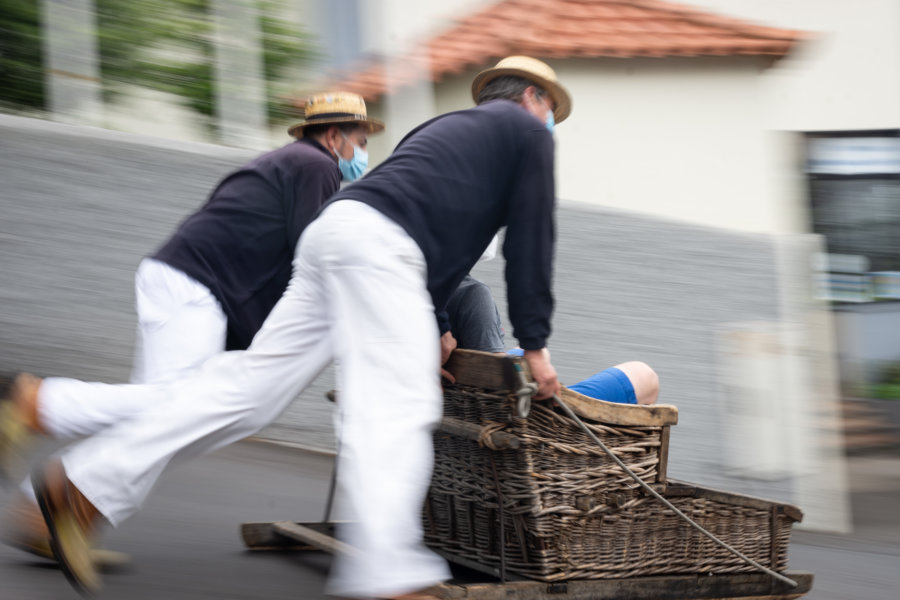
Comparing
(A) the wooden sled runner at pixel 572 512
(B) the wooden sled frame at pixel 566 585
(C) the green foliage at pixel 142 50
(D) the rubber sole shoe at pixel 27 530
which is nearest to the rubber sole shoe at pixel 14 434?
(D) the rubber sole shoe at pixel 27 530

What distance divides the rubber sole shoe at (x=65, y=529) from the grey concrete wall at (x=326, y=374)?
299 cm

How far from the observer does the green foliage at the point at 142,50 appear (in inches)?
287

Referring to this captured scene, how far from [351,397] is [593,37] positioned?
6994 millimetres

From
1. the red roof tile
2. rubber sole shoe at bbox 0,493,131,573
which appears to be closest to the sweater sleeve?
rubber sole shoe at bbox 0,493,131,573

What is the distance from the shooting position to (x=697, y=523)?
12.1 feet

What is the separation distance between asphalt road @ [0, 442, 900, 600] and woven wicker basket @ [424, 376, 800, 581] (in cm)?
62

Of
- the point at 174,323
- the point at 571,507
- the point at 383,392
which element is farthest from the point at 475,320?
the point at 174,323

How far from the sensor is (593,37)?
9.41m

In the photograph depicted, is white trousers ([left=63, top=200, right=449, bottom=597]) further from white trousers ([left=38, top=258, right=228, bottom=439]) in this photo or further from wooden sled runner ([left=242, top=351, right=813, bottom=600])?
wooden sled runner ([left=242, top=351, right=813, bottom=600])

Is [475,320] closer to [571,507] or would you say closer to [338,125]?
[571,507]

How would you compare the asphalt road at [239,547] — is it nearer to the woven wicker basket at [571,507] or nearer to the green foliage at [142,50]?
the woven wicker basket at [571,507]

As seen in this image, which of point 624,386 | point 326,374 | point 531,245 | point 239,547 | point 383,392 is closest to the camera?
point 383,392

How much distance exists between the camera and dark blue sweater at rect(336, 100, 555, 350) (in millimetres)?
3258

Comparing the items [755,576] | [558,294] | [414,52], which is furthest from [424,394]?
[414,52]
